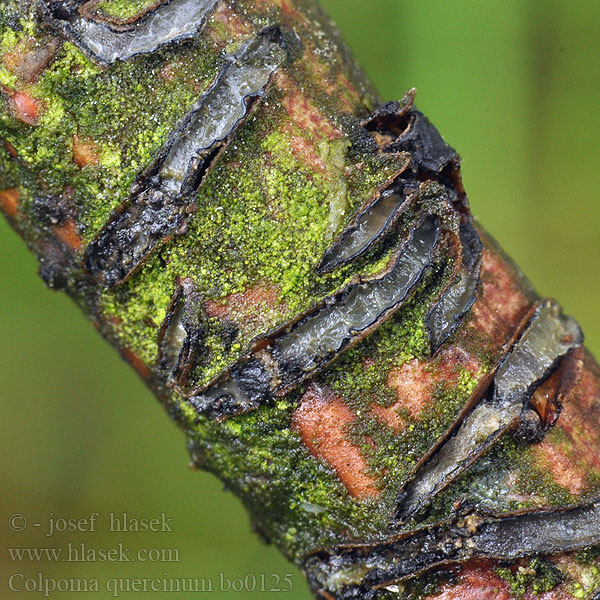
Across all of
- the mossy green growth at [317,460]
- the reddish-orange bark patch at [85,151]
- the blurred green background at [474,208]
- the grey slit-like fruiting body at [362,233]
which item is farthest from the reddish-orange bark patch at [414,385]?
the blurred green background at [474,208]

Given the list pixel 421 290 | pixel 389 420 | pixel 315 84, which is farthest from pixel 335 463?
pixel 315 84

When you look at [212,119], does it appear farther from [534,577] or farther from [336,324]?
[534,577]

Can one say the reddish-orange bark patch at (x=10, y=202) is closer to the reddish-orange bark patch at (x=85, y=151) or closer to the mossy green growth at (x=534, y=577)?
the reddish-orange bark patch at (x=85, y=151)

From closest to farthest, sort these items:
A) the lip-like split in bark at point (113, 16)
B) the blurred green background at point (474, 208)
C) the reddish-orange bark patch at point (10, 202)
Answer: the lip-like split in bark at point (113, 16) < the reddish-orange bark patch at point (10, 202) < the blurred green background at point (474, 208)

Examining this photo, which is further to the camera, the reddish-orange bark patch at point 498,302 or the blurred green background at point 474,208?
the blurred green background at point 474,208

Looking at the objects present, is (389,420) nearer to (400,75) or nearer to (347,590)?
(347,590)
